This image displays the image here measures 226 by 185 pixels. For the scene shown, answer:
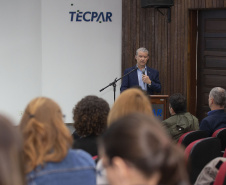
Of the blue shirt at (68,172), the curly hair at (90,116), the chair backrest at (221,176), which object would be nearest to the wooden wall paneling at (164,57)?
the curly hair at (90,116)

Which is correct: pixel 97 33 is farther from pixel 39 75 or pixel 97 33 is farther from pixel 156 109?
pixel 156 109

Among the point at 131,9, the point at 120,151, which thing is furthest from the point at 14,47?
the point at 120,151

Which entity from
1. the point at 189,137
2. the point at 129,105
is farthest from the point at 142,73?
the point at 129,105

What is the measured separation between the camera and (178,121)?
5.09 m

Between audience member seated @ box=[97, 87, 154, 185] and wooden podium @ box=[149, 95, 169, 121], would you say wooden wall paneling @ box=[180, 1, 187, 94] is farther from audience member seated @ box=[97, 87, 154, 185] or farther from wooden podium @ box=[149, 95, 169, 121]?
audience member seated @ box=[97, 87, 154, 185]

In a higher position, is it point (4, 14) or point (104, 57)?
point (4, 14)

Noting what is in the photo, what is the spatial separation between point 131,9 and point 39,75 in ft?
8.04

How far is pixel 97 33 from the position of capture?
912 centimetres

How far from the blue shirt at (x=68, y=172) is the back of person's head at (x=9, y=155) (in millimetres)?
751

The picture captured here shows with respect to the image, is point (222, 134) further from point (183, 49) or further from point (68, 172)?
point (183, 49)

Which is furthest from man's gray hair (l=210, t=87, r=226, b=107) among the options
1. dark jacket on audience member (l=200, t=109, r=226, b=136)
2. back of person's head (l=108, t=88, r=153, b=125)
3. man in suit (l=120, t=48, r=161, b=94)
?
back of person's head (l=108, t=88, r=153, b=125)

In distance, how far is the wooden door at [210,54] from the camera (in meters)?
8.28

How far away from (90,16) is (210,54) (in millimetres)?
2436

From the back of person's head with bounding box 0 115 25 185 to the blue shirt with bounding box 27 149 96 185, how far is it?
751 millimetres
